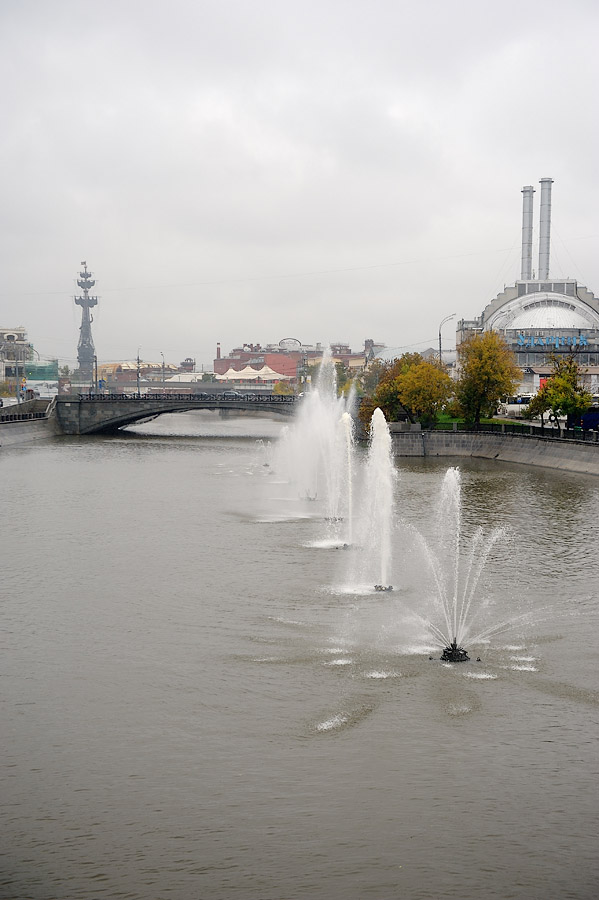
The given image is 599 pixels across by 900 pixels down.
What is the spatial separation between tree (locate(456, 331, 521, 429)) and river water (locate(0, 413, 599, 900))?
48590mm

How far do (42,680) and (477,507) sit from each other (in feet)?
98.6

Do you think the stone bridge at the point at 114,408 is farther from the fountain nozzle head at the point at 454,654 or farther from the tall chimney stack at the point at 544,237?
the fountain nozzle head at the point at 454,654

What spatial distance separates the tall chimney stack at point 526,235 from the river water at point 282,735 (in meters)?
121

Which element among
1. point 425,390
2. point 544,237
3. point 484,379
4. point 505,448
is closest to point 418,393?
point 425,390

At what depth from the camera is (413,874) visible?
1288cm

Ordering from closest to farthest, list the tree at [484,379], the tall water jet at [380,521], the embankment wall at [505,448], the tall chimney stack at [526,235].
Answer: the tall water jet at [380,521], the embankment wall at [505,448], the tree at [484,379], the tall chimney stack at [526,235]

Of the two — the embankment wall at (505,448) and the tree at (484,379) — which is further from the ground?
the tree at (484,379)

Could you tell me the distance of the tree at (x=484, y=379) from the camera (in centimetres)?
8044

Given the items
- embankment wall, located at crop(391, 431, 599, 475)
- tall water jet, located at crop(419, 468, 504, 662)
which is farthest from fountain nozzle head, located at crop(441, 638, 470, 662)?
embankment wall, located at crop(391, 431, 599, 475)

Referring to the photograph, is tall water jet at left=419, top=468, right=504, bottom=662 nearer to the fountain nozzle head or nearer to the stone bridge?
the fountain nozzle head

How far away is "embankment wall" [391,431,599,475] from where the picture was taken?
61250 mm

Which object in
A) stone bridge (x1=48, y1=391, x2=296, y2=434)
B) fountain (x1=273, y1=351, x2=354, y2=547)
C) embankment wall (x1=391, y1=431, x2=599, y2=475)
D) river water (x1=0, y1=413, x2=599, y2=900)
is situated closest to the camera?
river water (x1=0, y1=413, x2=599, y2=900)

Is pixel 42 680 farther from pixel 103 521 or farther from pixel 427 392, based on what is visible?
pixel 427 392

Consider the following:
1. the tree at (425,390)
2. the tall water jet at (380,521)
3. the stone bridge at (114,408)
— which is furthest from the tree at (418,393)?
the tall water jet at (380,521)
